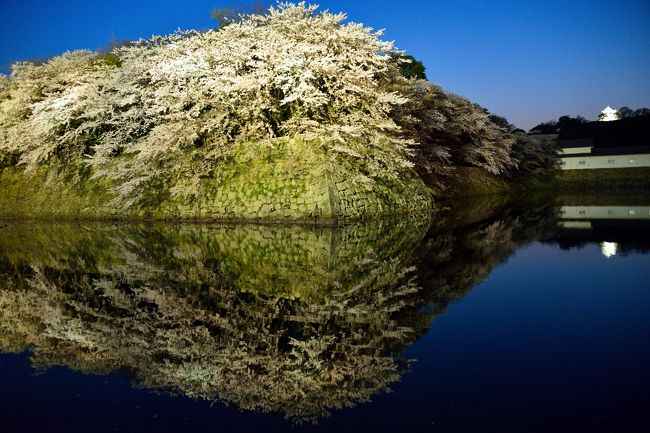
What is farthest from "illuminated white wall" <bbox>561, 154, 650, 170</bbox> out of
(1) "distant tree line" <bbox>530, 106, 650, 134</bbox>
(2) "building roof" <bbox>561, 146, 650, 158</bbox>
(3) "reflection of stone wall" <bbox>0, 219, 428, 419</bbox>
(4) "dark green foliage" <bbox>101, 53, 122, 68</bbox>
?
(3) "reflection of stone wall" <bbox>0, 219, 428, 419</bbox>

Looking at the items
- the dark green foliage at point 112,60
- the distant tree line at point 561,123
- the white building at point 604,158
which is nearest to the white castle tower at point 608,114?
the distant tree line at point 561,123

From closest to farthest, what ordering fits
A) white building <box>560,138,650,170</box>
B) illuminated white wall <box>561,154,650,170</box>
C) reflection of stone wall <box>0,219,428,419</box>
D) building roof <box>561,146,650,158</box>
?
reflection of stone wall <box>0,219,428,419</box> < illuminated white wall <box>561,154,650,170</box> < white building <box>560,138,650,170</box> < building roof <box>561,146,650,158</box>

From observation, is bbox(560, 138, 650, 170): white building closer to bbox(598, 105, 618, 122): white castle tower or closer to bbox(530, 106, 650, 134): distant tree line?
bbox(530, 106, 650, 134): distant tree line

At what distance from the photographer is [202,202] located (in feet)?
68.2

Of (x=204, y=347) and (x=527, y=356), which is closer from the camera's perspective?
(x=527, y=356)

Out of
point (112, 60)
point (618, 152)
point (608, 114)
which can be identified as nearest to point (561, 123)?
point (608, 114)

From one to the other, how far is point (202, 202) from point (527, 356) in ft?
58.4

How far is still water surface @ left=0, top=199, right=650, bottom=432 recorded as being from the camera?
3734 millimetres

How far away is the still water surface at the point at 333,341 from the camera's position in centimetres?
373

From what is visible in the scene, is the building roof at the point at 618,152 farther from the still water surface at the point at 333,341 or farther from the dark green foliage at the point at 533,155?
the still water surface at the point at 333,341

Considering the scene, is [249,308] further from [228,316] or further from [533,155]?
[533,155]

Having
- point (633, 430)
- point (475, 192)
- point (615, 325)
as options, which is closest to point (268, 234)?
point (615, 325)

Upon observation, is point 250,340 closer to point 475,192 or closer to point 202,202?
point 202,202

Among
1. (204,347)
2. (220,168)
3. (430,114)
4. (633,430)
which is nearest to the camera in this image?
(633,430)
